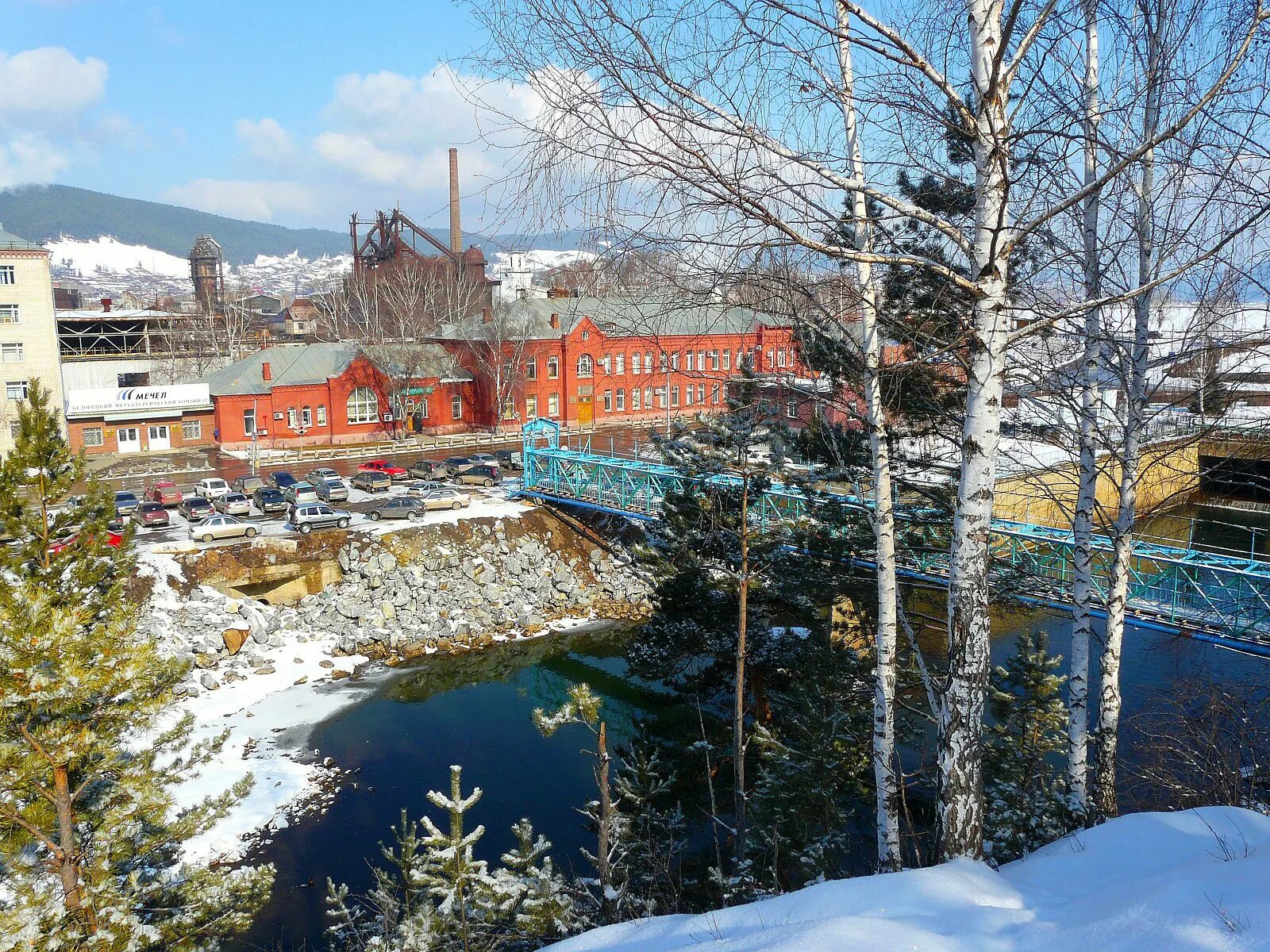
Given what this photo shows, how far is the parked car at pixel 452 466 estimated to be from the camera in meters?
30.7

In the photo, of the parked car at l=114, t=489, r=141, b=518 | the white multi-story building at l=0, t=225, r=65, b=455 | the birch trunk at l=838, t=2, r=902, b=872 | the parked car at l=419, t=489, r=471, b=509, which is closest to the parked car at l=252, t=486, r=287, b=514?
the parked car at l=114, t=489, r=141, b=518

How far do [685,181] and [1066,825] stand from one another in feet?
16.3

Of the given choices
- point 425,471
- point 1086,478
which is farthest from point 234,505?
point 1086,478

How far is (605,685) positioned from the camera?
2017 centimetres

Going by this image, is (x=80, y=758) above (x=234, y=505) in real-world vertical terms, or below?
above

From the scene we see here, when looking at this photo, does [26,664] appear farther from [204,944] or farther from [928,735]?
[928,735]

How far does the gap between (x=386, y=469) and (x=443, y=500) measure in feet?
16.7

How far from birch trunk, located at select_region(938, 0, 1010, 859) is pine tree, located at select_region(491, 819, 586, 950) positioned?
373 centimetres

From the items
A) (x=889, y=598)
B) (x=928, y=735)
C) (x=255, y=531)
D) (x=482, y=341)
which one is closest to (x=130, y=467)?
(x=255, y=531)

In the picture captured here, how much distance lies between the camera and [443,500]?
89.0 ft

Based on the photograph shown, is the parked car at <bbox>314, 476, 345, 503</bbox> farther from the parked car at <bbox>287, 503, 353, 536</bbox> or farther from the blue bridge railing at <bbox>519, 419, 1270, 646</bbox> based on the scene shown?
the blue bridge railing at <bbox>519, 419, 1270, 646</bbox>

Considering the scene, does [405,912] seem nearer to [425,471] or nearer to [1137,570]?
[1137,570]

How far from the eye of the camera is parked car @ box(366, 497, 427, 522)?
2575 centimetres

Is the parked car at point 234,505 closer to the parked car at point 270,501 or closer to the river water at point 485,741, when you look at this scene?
the parked car at point 270,501
